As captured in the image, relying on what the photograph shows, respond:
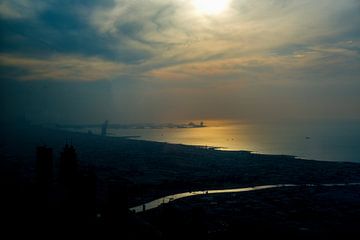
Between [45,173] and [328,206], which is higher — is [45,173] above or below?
above

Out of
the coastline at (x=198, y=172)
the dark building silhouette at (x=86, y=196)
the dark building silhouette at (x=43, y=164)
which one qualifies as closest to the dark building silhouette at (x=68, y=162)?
the dark building silhouette at (x=43, y=164)

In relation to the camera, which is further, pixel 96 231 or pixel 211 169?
pixel 211 169

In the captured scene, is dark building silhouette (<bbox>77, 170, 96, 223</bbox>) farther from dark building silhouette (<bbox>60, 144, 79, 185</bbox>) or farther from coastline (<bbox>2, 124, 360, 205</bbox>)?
coastline (<bbox>2, 124, 360, 205</bbox>)

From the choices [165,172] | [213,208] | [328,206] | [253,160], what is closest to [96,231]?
[213,208]

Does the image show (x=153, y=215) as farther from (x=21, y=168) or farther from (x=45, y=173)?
(x=21, y=168)

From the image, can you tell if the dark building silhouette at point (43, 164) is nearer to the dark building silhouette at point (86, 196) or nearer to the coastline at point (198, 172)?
the dark building silhouette at point (86, 196)

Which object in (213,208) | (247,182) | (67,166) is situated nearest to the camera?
(67,166)

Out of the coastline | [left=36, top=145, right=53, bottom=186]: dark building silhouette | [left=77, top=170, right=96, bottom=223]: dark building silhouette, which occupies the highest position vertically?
[left=36, top=145, right=53, bottom=186]: dark building silhouette

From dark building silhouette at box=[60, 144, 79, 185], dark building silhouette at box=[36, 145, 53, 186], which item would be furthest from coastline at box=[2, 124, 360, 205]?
dark building silhouette at box=[60, 144, 79, 185]
